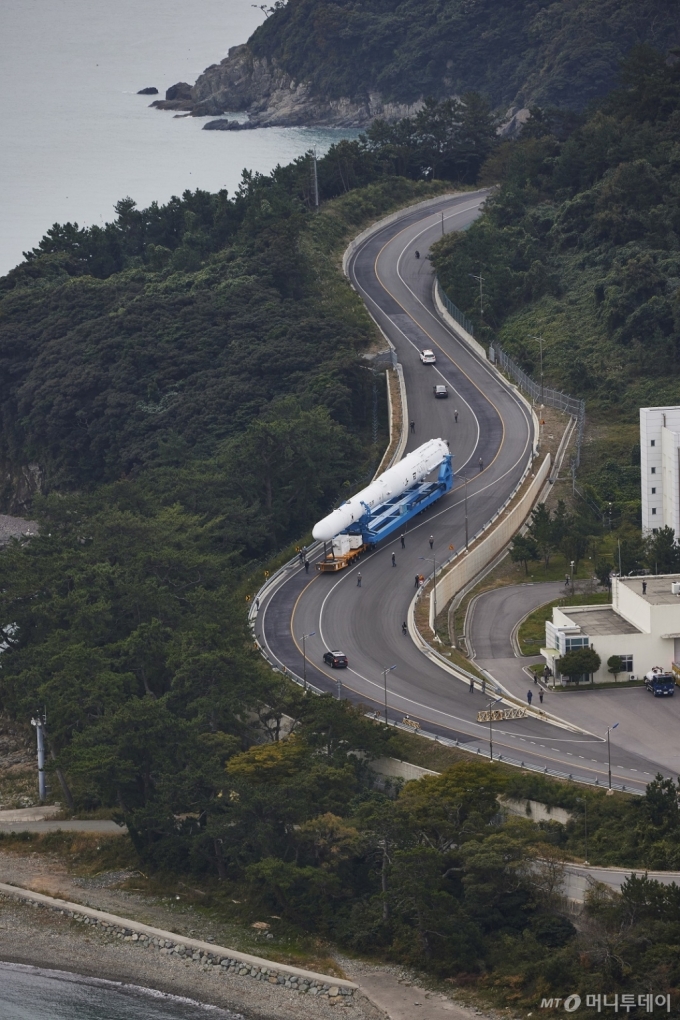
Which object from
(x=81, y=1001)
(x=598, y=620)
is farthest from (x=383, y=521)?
(x=81, y=1001)

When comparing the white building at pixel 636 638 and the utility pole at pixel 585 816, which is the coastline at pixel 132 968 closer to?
the utility pole at pixel 585 816

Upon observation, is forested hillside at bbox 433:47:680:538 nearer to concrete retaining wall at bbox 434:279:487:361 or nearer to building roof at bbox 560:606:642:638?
concrete retaining wall at bbox 434:279:487:361

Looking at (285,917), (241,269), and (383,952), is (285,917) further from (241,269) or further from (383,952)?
(241,269)

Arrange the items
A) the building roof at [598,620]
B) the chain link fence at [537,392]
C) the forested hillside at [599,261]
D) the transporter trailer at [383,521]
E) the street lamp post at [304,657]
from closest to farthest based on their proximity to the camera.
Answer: the street lamp post at [304,657] < the building roof at [598,620] < the transporter trailer at [383,521] < the chain link fence at [537,392] < the forested hillside at [599,261]

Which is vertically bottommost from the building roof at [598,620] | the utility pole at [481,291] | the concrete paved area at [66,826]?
the concrete paved area at [66,826]

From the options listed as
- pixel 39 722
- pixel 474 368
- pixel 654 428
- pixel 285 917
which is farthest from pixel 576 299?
pixel 285 917

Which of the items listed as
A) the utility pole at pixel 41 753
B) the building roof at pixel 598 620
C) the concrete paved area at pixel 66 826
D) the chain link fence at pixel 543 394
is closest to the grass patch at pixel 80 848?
the concrete paved area at pixel 66 826
